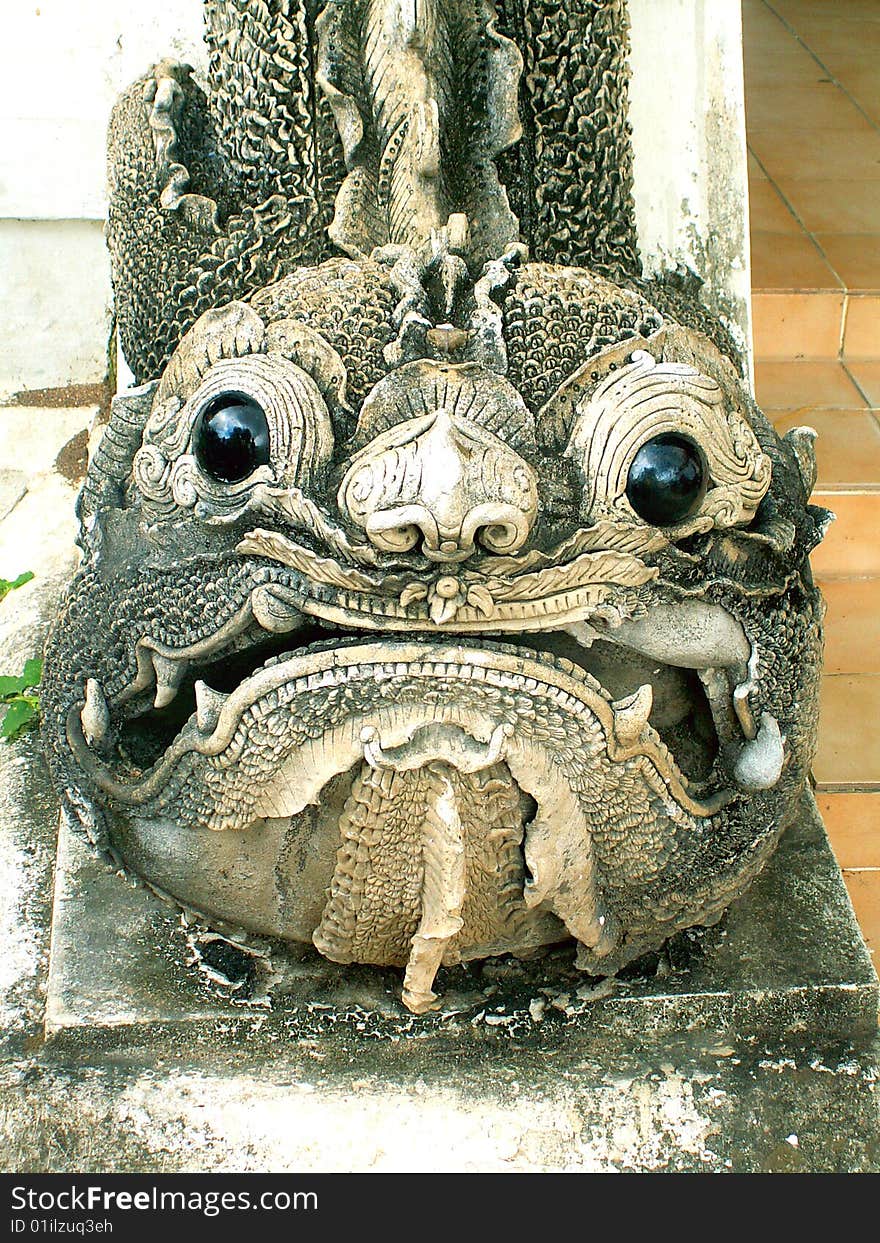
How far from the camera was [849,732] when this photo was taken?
91.8 inches

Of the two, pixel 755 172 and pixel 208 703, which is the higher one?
pixel 208 703

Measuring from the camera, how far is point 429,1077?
1.42m

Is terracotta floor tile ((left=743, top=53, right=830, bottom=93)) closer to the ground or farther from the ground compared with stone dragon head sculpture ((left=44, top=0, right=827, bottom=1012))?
closer to the ground

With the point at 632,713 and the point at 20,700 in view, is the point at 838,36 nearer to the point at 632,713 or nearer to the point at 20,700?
the point at 20,700

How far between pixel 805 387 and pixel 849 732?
0.93m

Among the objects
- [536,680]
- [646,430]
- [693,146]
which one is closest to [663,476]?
[646,430]

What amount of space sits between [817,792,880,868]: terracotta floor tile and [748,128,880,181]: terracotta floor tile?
1.89 m

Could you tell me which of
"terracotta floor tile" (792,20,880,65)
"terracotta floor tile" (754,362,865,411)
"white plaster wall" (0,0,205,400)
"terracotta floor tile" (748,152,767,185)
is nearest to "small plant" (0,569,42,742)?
"white plaster wall" (0,0,205,400)

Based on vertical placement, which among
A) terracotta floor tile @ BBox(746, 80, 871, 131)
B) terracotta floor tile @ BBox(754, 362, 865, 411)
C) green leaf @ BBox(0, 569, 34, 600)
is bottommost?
green leaf @ BBox(0, 569, 34, 600)

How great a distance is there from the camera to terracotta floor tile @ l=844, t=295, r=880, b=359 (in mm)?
3041

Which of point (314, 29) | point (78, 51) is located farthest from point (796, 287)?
point (314, 29)

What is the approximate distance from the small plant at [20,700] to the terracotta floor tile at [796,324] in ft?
5.63

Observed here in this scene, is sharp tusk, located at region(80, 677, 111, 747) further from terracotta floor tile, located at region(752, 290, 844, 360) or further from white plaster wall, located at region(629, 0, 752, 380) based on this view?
terracotta floor tile, located at region(752, 290, 844, 360)

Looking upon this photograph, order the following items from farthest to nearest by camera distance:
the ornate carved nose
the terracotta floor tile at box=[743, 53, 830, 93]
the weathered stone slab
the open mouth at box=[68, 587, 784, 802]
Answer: the terracotta floor tile at box=[743, 53, 830, 93]
the weathered stone slab
the open mouth at box=[68, 587, 784, 802]
the ornate carved nose
